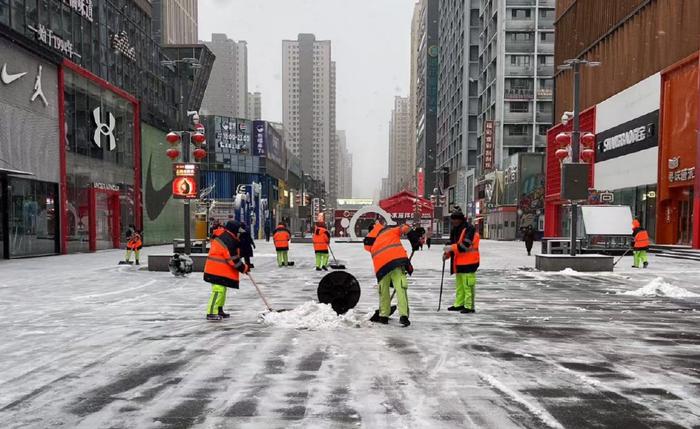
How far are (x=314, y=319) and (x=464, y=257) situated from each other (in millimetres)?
2765

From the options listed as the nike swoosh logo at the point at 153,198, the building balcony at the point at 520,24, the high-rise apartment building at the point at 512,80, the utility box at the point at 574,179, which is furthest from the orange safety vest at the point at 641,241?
the building balcony at the point at 520,24

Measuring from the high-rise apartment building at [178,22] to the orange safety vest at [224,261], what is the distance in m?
146

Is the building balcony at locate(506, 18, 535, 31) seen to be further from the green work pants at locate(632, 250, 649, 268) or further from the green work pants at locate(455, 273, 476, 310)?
the green work pants at locate(455, 273, 476, 310)

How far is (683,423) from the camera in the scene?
12.1 ft

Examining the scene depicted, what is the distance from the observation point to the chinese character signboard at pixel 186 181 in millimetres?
15727

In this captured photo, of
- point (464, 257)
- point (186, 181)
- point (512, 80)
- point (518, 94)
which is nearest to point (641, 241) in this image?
point (464, 257)

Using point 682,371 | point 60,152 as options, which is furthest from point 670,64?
point 60,152

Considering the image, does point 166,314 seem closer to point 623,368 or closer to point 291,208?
point 623,368

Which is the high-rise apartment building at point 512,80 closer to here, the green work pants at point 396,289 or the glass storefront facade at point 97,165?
the glass storefront facade at point 97,165

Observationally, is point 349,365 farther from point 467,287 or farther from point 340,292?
point 467,287

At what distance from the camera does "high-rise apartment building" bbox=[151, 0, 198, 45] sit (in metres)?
150

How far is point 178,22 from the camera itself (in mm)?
168500

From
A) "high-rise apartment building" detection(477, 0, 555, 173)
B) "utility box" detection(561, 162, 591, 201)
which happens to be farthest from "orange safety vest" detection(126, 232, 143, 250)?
"high-rise apartment building" detection(477, 0, 555, 173)

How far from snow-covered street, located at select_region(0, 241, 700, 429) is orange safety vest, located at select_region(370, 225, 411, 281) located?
86cm
